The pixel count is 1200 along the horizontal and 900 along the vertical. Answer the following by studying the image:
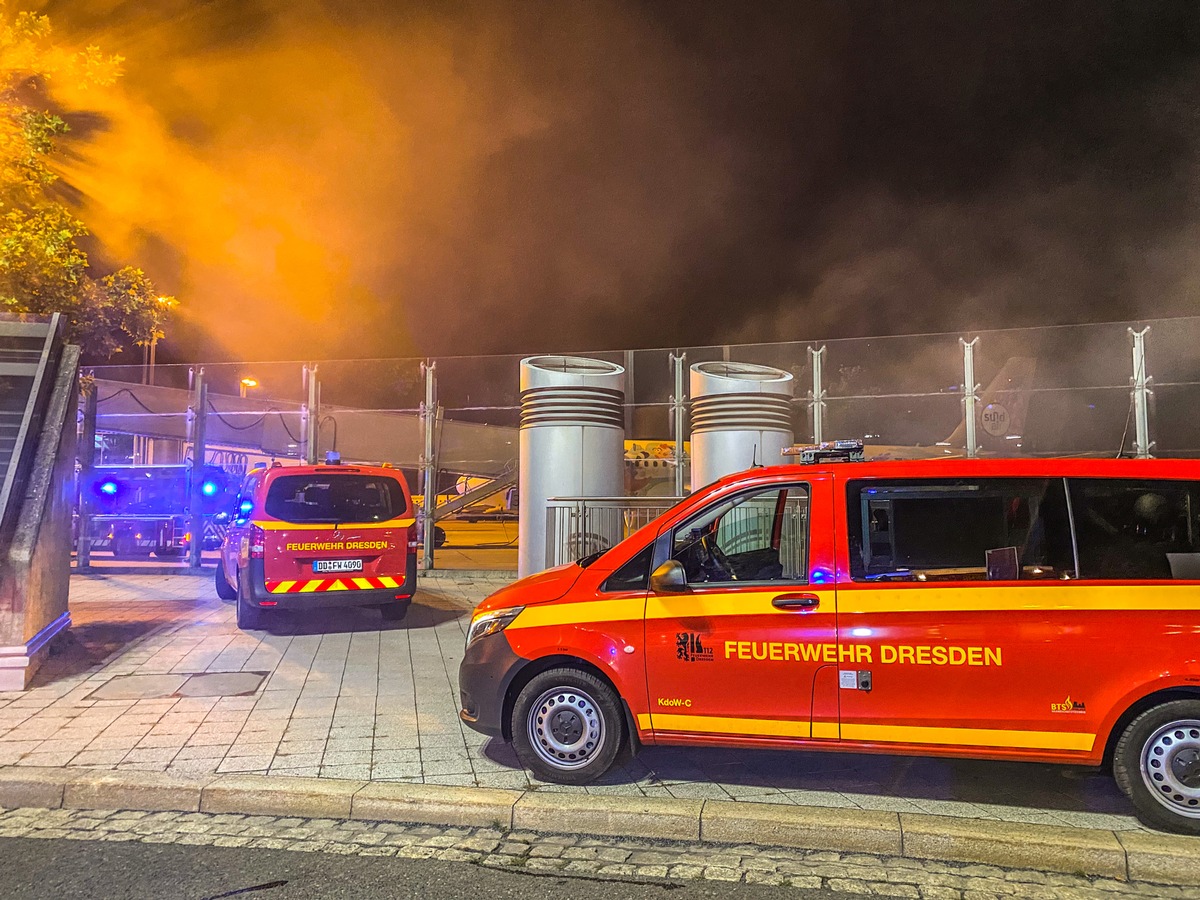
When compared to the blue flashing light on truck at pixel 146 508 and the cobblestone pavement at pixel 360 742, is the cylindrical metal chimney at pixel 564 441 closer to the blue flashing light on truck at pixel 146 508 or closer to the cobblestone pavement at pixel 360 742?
the cobblestone pavement at pixel 360 742

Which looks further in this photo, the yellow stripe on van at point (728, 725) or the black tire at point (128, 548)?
the black tire at point (128, 548)

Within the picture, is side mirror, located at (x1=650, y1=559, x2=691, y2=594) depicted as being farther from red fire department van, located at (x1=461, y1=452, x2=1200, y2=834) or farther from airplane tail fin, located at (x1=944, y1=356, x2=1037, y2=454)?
airplane tail fin, located at (x1=944, y1=356, x2=1037, y2=454)

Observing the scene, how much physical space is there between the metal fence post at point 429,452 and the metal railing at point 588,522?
4.07m

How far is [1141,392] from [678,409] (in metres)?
5.79

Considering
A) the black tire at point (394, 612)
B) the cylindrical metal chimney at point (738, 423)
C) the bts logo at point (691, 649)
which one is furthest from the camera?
the cylindrical metal chimney at point (738, 423)

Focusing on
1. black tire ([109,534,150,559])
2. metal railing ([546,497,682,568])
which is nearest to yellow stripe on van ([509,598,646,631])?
metal railing ([546,497,682,568])

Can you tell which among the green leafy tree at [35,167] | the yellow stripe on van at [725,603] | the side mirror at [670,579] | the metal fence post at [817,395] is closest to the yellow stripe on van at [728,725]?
the yellow stripe on van at [725,603]

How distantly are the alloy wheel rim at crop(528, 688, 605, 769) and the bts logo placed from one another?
58 centimetres

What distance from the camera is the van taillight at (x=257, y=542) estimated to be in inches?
331

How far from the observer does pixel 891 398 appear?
10.8 metres

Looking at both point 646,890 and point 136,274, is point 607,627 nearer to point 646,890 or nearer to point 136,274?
point 646,890

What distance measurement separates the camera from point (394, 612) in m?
9.38

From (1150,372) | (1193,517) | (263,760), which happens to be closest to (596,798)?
(263,760)

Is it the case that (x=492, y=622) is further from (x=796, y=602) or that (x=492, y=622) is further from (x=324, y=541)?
(x=324, y=541)
